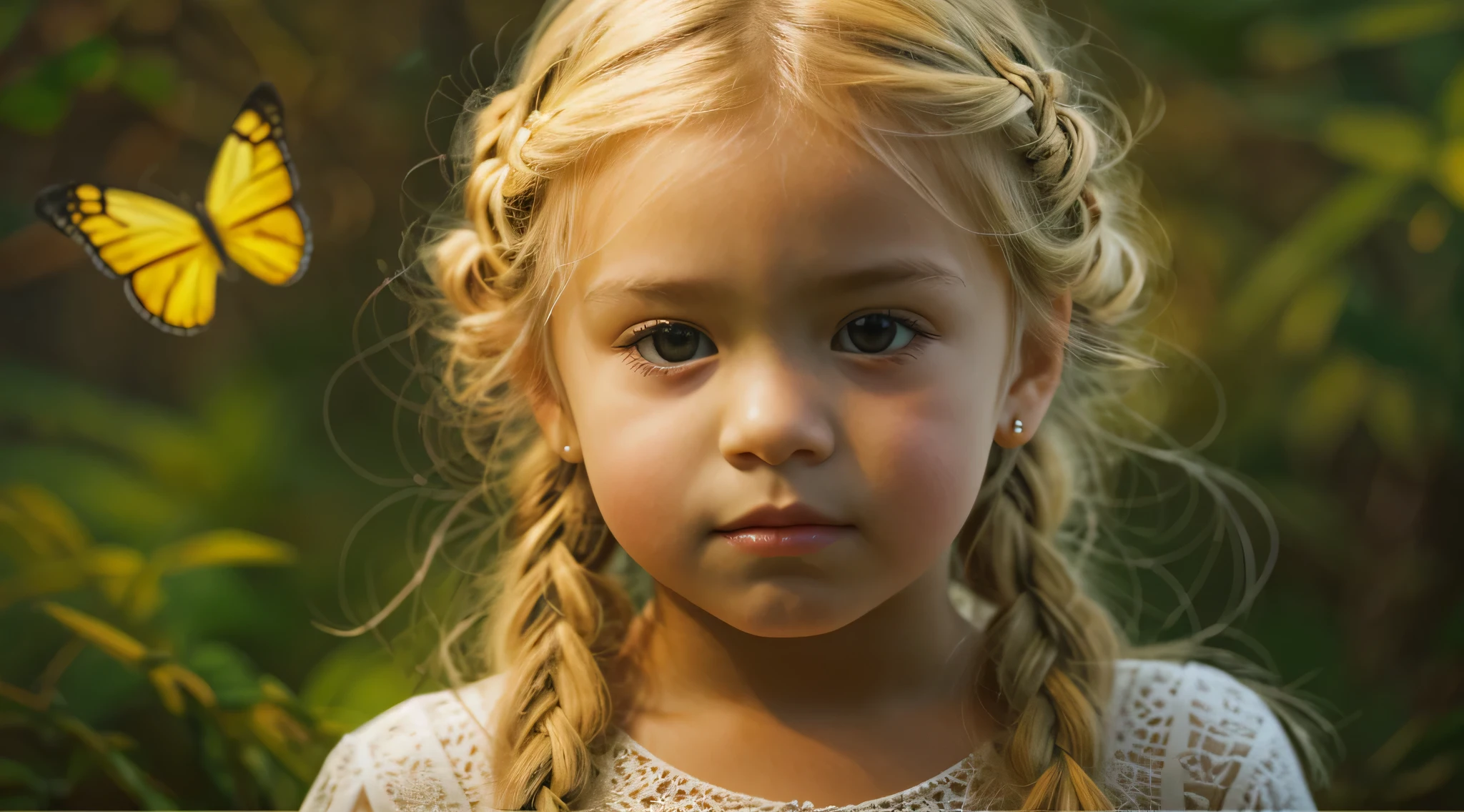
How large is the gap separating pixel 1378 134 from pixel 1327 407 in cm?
26

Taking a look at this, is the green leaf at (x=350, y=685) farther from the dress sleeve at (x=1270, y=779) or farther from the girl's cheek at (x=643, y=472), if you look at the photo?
the dress sleeve at (x=1270, y=779)

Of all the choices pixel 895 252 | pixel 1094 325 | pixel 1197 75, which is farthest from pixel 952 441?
pixel 1197 75

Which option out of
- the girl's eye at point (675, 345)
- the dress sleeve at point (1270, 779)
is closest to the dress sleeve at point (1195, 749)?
the dress sleeve at point (1270, 779)

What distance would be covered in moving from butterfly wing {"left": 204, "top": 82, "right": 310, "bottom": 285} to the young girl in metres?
0.13

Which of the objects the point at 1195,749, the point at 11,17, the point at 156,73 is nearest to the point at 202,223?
the point at 156,73

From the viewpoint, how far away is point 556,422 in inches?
37.5

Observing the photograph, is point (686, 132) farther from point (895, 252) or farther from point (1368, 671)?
point (1368, 671)

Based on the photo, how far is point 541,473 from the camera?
1.05m

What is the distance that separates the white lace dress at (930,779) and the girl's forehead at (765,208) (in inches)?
16.4

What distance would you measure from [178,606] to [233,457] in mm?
151

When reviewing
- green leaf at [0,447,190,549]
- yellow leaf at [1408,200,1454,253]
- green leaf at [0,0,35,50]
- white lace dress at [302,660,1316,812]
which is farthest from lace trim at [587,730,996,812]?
green leaf at [0,0,35,50]

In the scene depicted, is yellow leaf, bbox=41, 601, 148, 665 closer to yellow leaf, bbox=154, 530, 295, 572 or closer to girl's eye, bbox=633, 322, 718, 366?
yellow leaf, bbox=154, 530, 295, 572

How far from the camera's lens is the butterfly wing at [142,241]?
983 millimetres

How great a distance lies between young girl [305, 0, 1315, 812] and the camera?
2.60 feet
